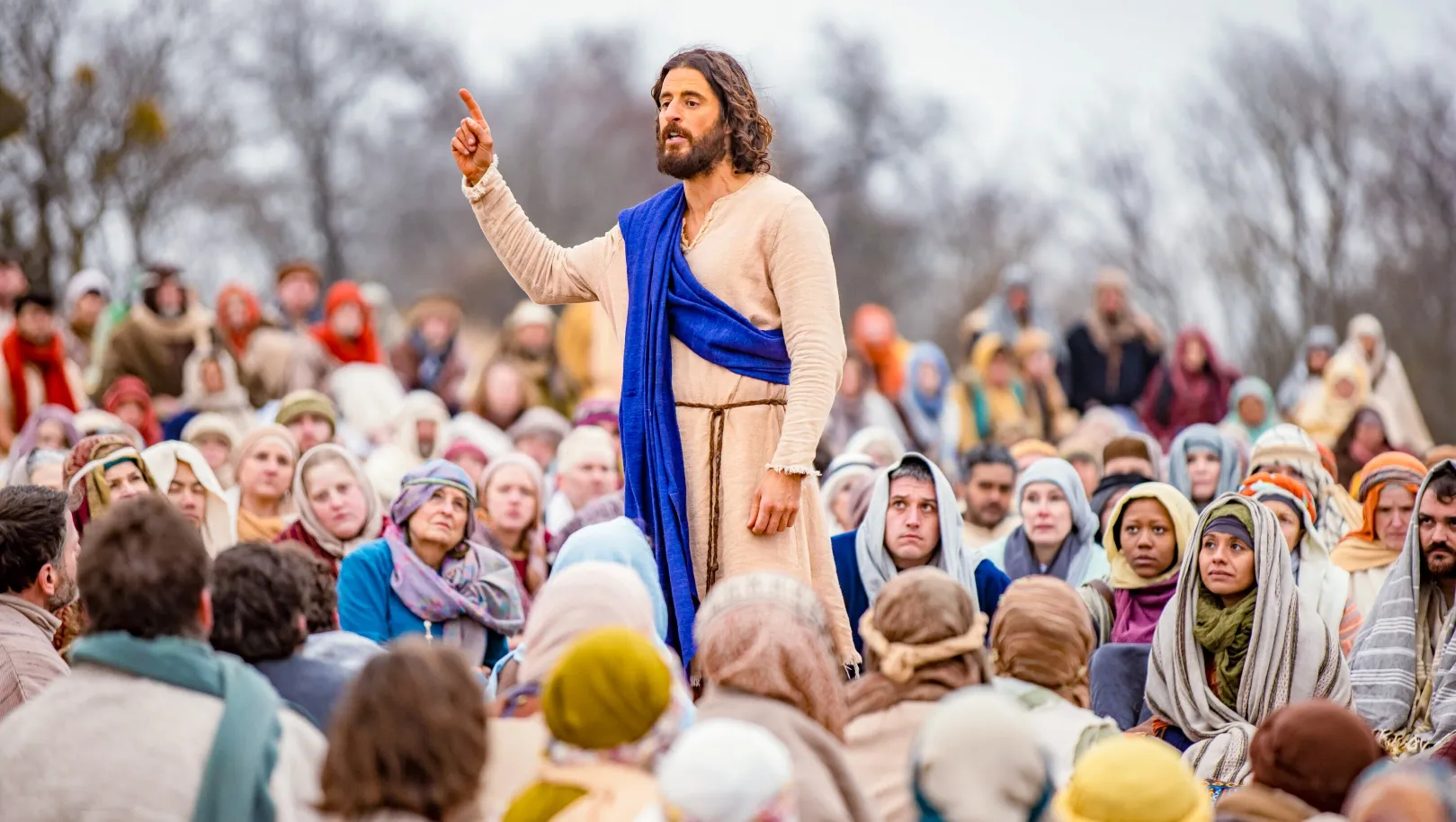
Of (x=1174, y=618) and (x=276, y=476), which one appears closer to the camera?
(x=1174, y=618)

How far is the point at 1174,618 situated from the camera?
6039 mm

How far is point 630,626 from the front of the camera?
4.07 m

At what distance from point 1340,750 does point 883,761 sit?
1.00 m

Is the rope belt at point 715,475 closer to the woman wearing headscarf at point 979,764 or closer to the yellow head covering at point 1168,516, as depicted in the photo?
the woman wearing headscarf at point 979,764

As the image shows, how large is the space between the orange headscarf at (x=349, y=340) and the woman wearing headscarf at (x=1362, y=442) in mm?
6465

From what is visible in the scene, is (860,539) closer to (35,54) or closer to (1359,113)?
(35,54)

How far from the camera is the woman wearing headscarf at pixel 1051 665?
15.1 feet

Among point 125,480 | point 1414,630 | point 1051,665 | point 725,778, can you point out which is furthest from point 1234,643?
point 125,480

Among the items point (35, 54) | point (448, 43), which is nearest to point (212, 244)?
point (448, 43)

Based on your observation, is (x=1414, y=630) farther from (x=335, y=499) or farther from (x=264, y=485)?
(x=264, y=485)

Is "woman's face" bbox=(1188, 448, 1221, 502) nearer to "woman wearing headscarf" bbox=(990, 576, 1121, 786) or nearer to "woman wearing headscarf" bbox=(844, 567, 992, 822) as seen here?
"woman wearing headscarf" bbox=(990, 576, 1121, 786)

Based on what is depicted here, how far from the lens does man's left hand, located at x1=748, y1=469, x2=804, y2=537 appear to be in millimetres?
4949

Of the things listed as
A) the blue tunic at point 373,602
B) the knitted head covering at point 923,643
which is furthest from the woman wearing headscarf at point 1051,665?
the blue tunic at point 373,602

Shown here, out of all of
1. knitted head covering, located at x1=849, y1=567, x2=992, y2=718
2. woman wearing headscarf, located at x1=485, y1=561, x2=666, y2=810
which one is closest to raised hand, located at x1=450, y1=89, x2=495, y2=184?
woman wearing headscarf, located at x1=485, y1=561, x2=666, y2=810
